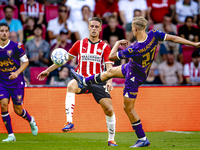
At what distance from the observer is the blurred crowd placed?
972 centimetres

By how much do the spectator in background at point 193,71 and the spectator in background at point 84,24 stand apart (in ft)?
10.9

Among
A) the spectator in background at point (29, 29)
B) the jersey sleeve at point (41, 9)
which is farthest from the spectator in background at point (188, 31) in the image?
the spectator in background at point (29, 29)

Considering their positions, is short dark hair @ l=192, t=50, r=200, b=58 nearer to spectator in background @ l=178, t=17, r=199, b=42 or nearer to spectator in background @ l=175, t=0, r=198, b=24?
spectator in background @ l=178, t=17, r=199, b=42

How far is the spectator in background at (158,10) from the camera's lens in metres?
11.2

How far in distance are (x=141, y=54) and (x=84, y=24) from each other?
5.77m

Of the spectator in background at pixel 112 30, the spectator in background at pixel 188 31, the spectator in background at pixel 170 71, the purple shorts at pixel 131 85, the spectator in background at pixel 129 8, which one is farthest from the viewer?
the spectator in background at pixel 129 8

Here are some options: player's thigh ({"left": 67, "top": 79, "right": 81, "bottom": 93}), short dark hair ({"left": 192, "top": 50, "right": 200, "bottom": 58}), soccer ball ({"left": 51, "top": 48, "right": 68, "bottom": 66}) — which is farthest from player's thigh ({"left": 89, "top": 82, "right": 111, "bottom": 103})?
short dark hair ({"left": 192, "top": 50, "right": 200, "bottom": 58})

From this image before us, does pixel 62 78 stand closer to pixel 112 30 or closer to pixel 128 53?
pixel 112 30

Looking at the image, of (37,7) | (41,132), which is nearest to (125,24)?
(37,7)

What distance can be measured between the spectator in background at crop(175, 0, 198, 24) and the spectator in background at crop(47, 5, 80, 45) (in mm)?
3687

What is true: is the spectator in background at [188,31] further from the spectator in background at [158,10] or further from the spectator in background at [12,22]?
the spectator in background at [12,22]

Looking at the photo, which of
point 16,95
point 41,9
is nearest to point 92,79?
point 16,95

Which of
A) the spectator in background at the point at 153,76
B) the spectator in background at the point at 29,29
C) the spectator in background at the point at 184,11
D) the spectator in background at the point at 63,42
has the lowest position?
the spectator in background at the point at 153,76

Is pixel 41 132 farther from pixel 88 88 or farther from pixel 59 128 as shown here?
pixel 88 88
